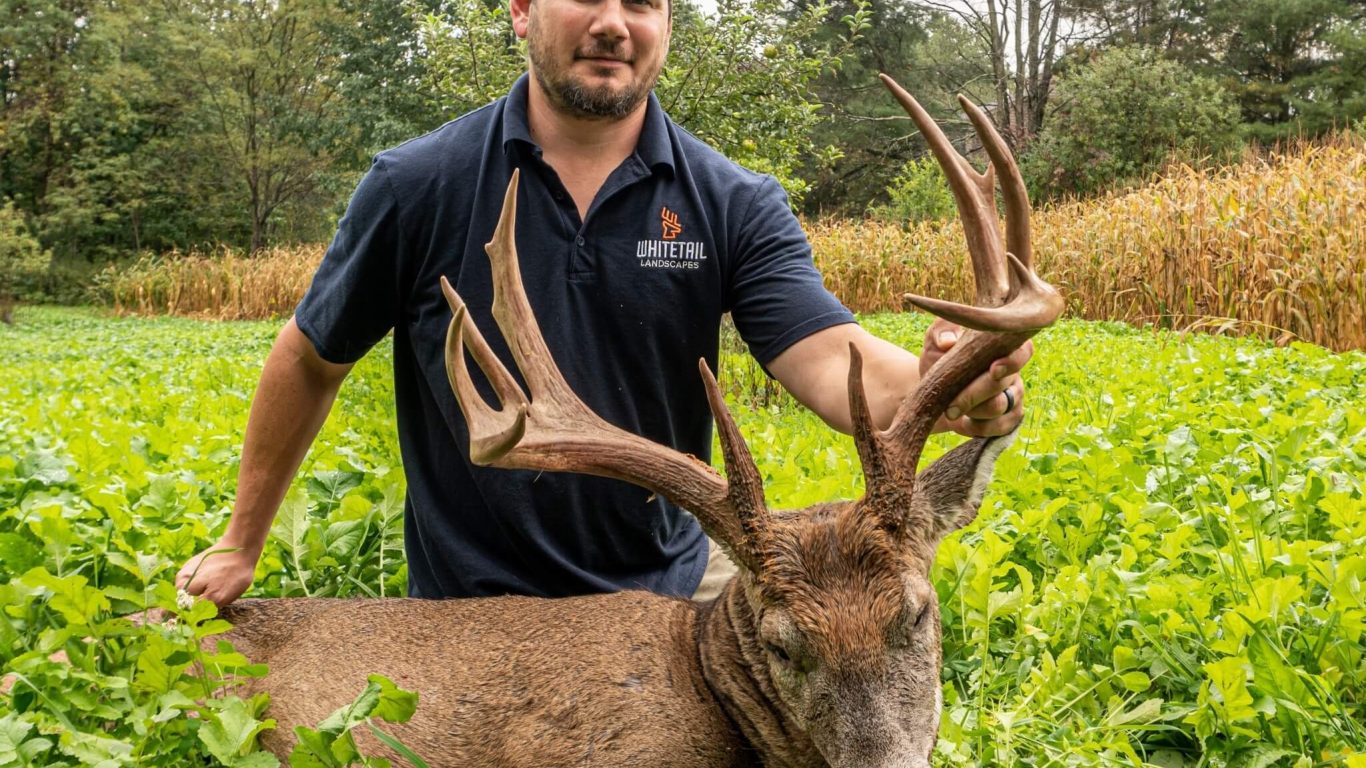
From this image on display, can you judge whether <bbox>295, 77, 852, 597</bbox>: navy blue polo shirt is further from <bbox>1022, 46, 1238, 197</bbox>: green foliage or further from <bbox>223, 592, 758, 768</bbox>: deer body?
<bbox>1022, 46, 1238, 197</bbox>: green foliage

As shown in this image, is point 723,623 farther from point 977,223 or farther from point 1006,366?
point 977,223

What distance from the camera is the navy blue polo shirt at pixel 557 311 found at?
10.9 feet

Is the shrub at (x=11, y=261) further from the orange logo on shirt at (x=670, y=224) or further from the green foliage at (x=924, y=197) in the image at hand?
the orange logo on shirt at (x=670, y=224)

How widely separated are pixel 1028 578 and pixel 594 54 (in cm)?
192

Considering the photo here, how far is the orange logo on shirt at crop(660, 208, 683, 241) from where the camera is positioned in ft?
11.2

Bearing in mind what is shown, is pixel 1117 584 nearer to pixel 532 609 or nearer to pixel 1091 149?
pixel 532 609

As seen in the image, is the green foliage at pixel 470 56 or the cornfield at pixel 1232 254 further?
the cornfield at pixel 1232 254

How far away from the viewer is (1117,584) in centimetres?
322

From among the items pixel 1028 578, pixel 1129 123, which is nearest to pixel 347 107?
pixel 1129 123

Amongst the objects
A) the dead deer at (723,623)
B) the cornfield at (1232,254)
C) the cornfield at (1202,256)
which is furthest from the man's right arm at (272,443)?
the cornfield at (1202,256)

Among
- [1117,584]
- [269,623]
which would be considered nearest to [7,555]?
[269,623]

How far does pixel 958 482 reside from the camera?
2637 mm

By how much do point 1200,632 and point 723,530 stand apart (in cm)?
129

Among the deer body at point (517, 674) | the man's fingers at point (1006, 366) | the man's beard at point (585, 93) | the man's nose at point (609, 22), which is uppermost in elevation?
the man's nose at point (609, 22)
